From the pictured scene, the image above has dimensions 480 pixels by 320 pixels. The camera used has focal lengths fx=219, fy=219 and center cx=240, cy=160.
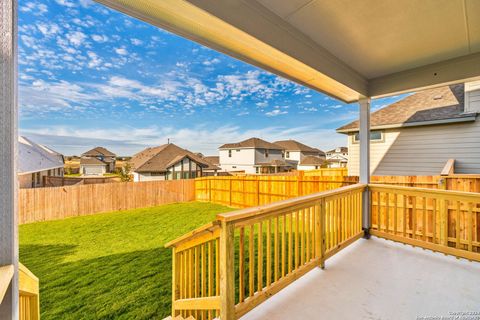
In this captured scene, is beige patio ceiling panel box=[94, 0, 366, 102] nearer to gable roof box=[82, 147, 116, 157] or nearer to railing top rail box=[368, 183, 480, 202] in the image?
railing top rail box=[368, 183, 480, 202]

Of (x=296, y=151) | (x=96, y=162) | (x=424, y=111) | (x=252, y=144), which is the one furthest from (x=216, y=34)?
(x=96, y=162)

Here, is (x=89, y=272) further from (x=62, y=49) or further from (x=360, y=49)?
(x=62, y=49)

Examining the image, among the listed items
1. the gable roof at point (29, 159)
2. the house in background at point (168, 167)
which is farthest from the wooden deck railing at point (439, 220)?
the house in background at point (168, 167)

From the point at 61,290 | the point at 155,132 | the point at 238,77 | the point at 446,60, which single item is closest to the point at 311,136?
the point at 238,77

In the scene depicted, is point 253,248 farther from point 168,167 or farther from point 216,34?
point 168,167

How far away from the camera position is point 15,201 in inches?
36.5

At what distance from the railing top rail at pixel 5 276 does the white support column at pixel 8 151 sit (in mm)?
26

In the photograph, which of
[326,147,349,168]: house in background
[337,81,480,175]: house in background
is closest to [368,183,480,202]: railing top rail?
[337,81,480,175]: house in background

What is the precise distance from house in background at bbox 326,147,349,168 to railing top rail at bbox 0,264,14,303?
3257 cm

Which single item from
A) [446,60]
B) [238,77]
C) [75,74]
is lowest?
[446,60]

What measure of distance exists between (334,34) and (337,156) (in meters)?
38.7

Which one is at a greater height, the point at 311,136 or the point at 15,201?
the point at 311,136

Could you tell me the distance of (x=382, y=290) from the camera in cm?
232

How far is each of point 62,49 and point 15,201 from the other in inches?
563
